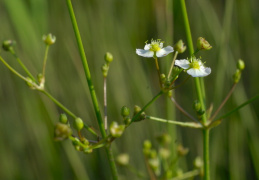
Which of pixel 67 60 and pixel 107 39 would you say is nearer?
pixel 107 39

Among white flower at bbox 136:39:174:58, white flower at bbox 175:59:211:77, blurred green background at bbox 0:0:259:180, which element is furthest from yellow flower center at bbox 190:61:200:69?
blurred green background at bbox 0:0:259:180

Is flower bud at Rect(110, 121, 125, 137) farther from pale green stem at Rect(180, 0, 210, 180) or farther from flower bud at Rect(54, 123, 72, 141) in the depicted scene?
pale green stem at Rect(180, 0, 210, 180)

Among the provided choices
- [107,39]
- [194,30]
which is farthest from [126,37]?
[194,30]

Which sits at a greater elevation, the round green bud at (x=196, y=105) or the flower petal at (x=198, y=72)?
the flower petal at (x=198, y=72)

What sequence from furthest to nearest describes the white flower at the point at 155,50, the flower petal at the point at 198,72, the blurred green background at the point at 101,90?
1. the blurred green background at the point at 101,90
2. the white flower at the point at 155,50
3. the flower petal at the point at 198,72

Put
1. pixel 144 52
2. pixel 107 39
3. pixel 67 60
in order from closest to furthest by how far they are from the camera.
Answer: pixel 144 52, pixel 107 39, pixel 67 60

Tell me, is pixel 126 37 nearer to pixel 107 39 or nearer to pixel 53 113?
pixel 107 39

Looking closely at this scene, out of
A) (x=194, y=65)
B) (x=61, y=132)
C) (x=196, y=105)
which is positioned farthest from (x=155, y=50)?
(x=61, y=132)

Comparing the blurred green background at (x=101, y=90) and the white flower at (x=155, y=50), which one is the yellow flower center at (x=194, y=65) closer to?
the white flower at (x=155, y=50)

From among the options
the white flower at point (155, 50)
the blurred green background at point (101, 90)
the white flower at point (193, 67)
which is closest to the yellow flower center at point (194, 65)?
the white flower at point (193, 67)
